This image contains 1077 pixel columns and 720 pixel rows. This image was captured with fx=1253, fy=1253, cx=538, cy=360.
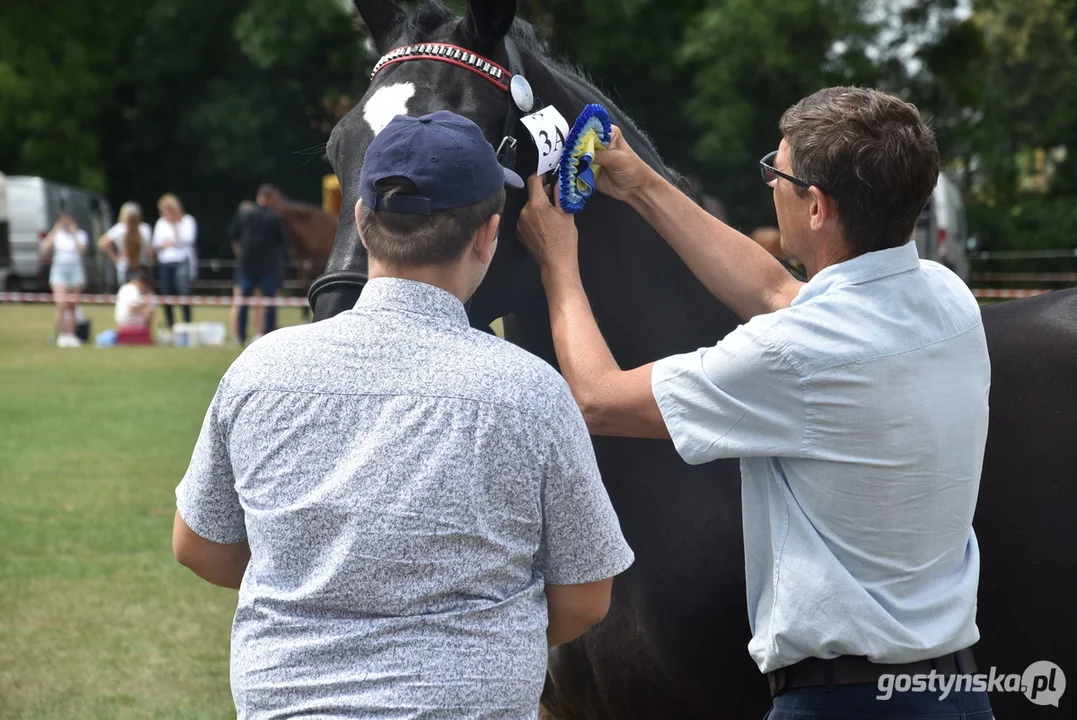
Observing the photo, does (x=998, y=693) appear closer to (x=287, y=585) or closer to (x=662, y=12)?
(x=287, y=585)

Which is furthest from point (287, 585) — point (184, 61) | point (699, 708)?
point (184, 61)

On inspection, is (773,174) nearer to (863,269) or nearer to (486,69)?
(863,269)

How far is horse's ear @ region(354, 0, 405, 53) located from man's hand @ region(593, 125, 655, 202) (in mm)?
654

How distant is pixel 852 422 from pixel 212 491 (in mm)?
1086

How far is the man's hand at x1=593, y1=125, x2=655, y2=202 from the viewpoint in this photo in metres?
2.81

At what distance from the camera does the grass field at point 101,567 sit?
524 cm

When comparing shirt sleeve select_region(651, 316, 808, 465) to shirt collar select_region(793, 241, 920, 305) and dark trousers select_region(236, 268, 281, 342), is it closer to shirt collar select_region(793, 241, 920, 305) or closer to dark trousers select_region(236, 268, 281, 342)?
shirt collar select_region(793, 241, 920, 305)

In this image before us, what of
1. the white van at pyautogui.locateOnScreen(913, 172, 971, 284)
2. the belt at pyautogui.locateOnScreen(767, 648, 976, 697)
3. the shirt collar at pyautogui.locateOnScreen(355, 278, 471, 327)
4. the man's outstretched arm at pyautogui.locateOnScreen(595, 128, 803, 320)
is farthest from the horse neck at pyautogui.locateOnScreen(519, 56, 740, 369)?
the white van at pyautogui.locateOnScreen(913, 172, 971, 284)

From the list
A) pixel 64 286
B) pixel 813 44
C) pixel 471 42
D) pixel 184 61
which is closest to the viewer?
pixel 471 42

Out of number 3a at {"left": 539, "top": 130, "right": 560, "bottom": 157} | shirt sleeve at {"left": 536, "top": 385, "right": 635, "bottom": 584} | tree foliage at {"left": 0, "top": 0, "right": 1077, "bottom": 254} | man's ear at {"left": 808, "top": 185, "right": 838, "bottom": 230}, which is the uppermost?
tree foliage at {"left": 0, "top": 0, "right": 1077, "bottom": 254}

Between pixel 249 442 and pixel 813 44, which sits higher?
pixel 813 44

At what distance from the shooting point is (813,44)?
31250 millimetres

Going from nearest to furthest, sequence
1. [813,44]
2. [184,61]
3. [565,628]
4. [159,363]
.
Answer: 1. [565,628]
2. [159,363]
3. [813,44]
4. [184,61]

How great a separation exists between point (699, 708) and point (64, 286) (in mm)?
16975
